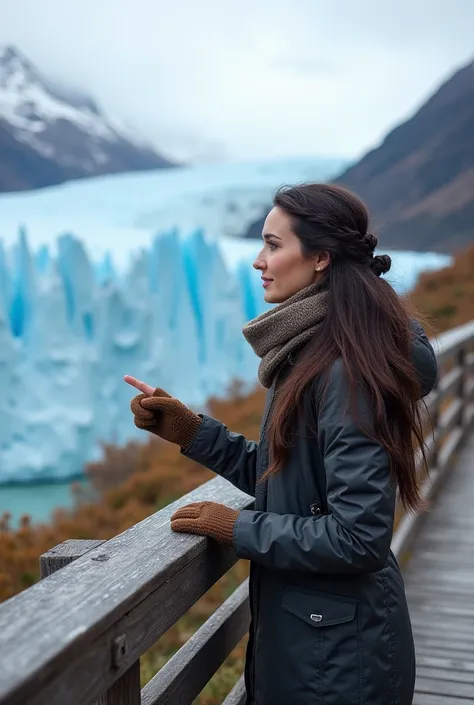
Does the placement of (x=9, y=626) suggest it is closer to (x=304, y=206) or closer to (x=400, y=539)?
(x=304, y=206)

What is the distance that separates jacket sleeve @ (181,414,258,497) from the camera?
1.61m

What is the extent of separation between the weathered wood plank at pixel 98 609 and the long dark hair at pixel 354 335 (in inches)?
9.0

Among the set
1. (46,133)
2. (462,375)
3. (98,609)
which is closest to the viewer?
(98,609)

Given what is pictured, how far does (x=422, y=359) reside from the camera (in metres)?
1.42

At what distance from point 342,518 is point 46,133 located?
21820 mm

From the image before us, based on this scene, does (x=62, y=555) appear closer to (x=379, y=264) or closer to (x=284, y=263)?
(x=284, y=263)

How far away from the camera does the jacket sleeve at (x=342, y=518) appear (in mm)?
1225

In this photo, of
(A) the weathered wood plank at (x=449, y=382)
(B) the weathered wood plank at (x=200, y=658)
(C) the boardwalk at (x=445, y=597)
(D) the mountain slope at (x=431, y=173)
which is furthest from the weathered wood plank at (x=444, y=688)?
(D) the mountain slope at (x=431, y=173)

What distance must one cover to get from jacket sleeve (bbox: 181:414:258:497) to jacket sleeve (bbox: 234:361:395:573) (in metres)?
0.34

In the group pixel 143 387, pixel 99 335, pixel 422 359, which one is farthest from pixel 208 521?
pixel 99 335

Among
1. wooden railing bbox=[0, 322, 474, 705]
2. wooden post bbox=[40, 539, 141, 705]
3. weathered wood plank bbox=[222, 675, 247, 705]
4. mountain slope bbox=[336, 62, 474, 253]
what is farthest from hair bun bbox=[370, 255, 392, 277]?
mountain slope bbox=[336, 62, 474, 253]

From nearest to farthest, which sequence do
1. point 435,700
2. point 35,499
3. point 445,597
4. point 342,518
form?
point 342,518 → point 435,700 → point 445,597 → point 35,499

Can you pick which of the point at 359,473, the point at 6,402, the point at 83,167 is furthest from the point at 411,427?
the point at 83,167

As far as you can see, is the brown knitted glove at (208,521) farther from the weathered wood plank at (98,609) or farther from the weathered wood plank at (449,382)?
the weathered wood plank at (449,382)
